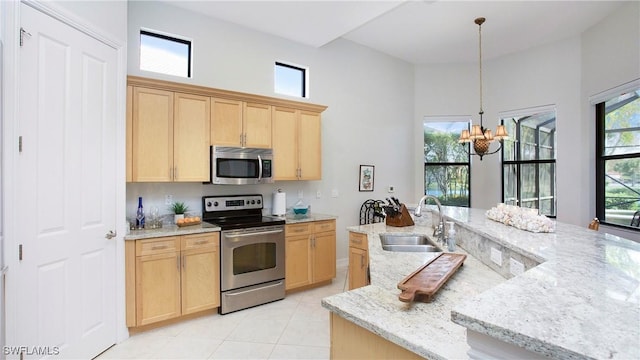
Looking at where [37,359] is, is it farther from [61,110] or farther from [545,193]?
[545,193]

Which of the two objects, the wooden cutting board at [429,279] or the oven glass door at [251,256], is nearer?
the wooden cutting board at [429,279]

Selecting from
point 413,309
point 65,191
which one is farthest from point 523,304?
point 65,191

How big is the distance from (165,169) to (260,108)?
4.12ft

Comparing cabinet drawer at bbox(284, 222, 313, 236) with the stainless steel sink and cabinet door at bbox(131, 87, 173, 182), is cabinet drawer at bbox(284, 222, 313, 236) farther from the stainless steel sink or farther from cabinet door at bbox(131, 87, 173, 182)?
cabinet door at bbox(131, 87, 173, 182)

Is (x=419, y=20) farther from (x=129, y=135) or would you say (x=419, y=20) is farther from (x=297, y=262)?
(x=129, y=135)

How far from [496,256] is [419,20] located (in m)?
3.58

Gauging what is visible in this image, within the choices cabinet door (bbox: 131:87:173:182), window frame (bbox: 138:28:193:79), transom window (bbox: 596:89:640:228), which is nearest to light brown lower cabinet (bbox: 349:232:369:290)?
cabinet door (bbox: 131:87:173:182)

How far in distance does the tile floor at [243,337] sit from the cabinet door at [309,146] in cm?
164

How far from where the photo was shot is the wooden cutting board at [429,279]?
1.28 m

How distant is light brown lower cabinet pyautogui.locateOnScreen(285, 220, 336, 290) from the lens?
11.8ft

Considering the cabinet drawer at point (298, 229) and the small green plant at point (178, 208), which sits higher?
the small green plant at point (178, 208)

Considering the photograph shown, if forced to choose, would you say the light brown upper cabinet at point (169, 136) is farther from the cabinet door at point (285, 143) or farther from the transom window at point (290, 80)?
the transom window at point (290, 80)

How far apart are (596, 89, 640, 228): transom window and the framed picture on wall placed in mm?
3069

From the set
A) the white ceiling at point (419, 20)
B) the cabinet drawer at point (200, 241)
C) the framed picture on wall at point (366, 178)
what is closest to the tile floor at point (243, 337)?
the cabinet drawer at point (200, 241)
